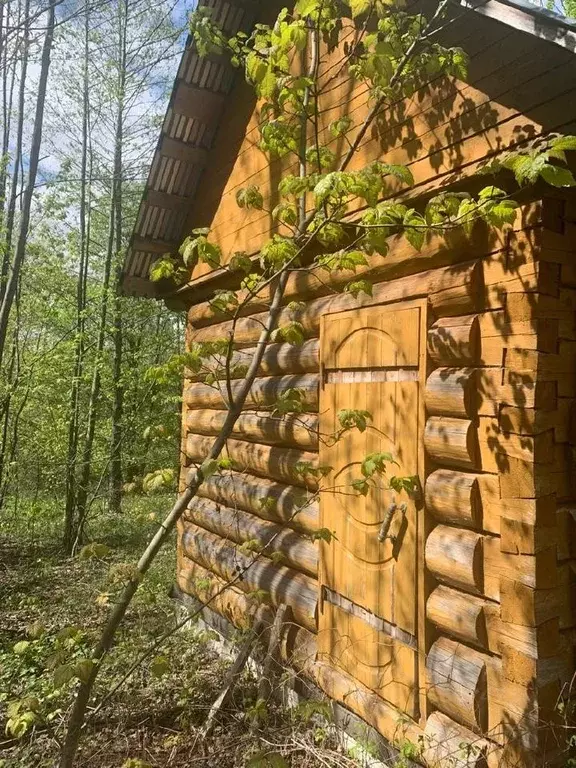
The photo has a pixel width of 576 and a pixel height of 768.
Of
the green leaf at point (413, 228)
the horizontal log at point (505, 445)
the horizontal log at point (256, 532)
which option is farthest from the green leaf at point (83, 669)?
the green leaf at point (413, 228)

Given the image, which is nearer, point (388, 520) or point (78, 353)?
point (388, 520)

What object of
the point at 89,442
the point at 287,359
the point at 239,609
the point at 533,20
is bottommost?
the point at 239,609

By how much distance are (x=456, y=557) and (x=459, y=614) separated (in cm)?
32

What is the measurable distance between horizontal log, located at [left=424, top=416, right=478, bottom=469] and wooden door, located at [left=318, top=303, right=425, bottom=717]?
0.11 metres

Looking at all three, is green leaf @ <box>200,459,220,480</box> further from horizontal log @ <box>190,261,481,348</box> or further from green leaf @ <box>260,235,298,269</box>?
green leaf @ <box>260,235,298,269</box>

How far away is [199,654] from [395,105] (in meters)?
5.27

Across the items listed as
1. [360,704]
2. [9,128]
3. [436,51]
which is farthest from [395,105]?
[9,128]

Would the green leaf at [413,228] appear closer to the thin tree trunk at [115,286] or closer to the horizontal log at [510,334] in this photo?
the horizontal log at [510,334]

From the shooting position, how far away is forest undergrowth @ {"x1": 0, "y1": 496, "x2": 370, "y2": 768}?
12.1 feet

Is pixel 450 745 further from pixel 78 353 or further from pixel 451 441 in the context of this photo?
pixel 78 353

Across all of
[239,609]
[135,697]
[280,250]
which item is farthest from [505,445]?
[135,697]

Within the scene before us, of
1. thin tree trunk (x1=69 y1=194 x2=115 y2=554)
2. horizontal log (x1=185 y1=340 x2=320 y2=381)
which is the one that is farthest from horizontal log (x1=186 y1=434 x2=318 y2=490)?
thin tree trunk (x1=69 y1=194 x2=115 y2=554)

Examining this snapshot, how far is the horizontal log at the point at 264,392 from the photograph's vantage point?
15.8ft

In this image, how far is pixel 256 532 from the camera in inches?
214
